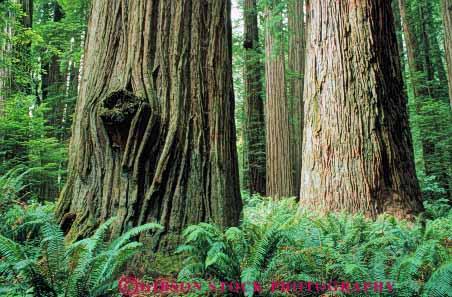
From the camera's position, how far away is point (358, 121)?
17.0ft

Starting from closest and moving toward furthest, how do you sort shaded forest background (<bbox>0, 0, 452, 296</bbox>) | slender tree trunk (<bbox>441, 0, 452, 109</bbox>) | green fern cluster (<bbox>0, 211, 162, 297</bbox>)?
green fern cluster (<bbox>0, 211, 162, 297</bbox>) → shaded forest background (<bbox>0, 0, 452, 296</bbox>) → slender tree trunk (<bbox>441, 0, 452, 109</bbox>)

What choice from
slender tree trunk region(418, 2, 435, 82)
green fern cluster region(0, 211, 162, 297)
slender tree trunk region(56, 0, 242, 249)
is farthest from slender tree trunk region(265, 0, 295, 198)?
slender tree trunk region(418, 2, 435, 82)

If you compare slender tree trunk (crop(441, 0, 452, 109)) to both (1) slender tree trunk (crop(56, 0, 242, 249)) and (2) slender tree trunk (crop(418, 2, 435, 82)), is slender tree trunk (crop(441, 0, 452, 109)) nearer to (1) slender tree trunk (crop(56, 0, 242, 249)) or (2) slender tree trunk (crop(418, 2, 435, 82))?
(1) slender tree trunk (crop(56, 0, 242, 249))

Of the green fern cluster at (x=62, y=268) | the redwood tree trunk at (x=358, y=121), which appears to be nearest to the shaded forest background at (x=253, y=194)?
the green fern cluster at (x=62, y=268)

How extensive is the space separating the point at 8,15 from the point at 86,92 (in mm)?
6604

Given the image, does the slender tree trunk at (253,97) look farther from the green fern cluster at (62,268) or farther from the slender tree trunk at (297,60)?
the green fern cluster at (62,268)

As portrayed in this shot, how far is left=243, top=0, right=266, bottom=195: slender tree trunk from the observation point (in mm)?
13797

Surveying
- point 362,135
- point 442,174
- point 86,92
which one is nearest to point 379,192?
point 362,135

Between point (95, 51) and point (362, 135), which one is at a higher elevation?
point (95, 51)

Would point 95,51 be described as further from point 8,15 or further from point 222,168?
point 8,15

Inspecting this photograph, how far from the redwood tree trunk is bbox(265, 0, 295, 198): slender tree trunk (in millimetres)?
4792

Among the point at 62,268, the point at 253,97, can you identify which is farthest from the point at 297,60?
the point at 62,268

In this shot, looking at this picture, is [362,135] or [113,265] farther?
[362,135]

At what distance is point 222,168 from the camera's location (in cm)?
313
